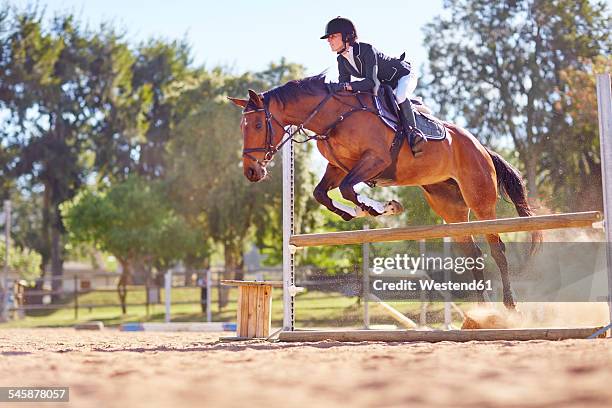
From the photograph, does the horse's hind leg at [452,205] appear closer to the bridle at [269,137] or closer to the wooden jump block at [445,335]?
the wooden jump block at [445,335]

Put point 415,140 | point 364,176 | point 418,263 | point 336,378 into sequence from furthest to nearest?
point 418,263, point 415,140, point 364,176, point 336,378

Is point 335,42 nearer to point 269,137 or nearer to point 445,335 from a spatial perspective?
point 269,137

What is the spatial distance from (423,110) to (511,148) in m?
14.1

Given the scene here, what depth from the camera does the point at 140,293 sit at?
87.3 ft

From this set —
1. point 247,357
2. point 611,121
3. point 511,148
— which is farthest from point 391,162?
point 511,148

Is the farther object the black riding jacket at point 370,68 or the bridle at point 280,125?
the black riding jacket at point 370,68

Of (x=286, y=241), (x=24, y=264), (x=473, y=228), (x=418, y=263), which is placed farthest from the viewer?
(x=24, y=264)

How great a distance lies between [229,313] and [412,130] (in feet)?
46.4

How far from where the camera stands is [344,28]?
16.5 ft

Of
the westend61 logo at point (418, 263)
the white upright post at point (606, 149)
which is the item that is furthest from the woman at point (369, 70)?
the westend61 logo at point (418, 263)

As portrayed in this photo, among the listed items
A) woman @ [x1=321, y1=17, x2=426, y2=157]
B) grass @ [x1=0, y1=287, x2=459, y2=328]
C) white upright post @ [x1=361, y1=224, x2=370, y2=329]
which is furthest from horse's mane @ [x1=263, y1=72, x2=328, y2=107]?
grass @ [x1=0, y1=287, x2=459, y2=328]

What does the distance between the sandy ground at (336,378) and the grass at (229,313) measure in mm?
3452

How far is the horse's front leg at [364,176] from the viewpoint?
15.9ft

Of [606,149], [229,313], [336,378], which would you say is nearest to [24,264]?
[229,313]
